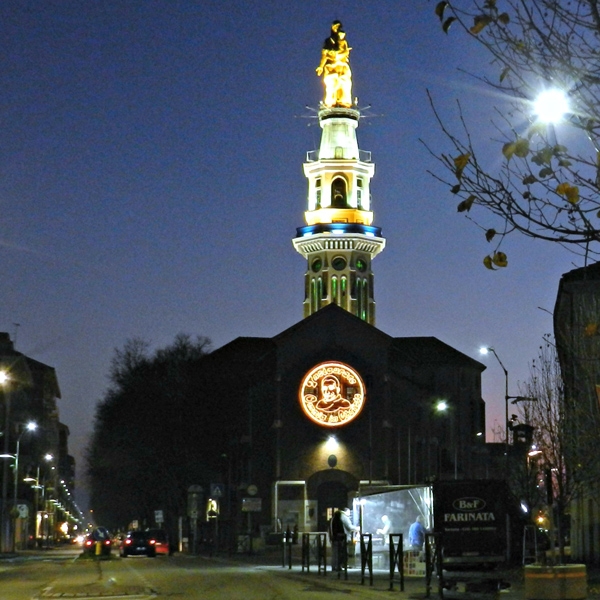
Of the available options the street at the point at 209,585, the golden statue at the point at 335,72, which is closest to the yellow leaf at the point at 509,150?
the street at the point at 209,585

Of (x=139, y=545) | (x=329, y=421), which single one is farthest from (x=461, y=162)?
(x=329, y=421)

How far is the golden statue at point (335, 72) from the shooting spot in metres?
119

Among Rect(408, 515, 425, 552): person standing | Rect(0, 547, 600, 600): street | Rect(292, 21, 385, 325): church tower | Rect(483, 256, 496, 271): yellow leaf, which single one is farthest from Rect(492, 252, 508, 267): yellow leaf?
Rect(292, 21, 385, 325): church tower

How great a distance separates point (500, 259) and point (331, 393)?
7402cm

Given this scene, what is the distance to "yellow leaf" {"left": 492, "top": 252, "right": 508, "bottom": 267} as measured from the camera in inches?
472

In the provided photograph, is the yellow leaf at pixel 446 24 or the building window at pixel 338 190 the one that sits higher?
the building window at pixel 338 190

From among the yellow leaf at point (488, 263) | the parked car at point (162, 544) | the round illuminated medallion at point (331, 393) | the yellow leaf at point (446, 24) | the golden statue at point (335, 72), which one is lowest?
the parked car at point (162, 544)

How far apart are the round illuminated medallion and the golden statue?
40618mm

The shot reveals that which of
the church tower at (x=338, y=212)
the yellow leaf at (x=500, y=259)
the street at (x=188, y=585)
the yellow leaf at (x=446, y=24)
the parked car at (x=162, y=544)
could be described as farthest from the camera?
the church tower at (x=338, y=212)

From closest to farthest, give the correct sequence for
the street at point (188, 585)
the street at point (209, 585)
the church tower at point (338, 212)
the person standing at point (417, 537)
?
the street at point (209, 585) → the street at point (188, 585) → the person standing at point (417, 537) → the church tower at point (338, 212)

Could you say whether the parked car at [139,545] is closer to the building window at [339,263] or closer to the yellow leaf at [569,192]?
the yellow leaf at [569,192]

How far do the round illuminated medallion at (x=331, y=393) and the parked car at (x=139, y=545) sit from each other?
2660cm

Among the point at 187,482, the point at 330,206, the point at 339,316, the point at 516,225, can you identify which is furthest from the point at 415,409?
the point at 516,225

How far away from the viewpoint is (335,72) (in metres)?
120
